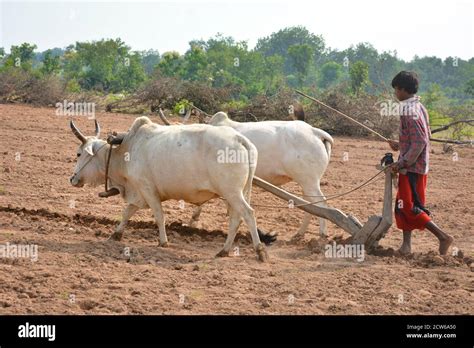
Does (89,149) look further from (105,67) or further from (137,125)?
(105,67)

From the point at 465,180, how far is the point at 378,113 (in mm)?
5476

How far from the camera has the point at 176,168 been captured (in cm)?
877

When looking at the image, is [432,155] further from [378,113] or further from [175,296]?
[175,296]

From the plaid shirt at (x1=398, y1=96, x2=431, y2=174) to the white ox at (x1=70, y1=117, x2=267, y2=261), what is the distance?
1632 mm

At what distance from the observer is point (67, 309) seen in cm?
634

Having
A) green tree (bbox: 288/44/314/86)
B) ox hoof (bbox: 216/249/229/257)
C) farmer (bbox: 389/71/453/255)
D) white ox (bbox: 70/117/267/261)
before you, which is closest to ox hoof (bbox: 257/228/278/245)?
white ox (bbox: 70/117/267/261)

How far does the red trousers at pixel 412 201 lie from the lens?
8.42 m

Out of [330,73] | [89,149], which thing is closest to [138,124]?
[89,149]

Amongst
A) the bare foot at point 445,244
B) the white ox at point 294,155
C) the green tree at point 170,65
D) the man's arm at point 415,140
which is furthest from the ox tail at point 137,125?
the green tree at point 170,65

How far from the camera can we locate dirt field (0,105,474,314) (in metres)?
6.70

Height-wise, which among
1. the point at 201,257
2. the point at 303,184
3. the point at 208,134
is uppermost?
the point at 208,134

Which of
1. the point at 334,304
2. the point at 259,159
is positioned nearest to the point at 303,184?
the point at 259,159

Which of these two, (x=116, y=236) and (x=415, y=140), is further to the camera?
(x=116, y=236)

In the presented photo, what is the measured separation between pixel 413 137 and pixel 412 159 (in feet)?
0.78
